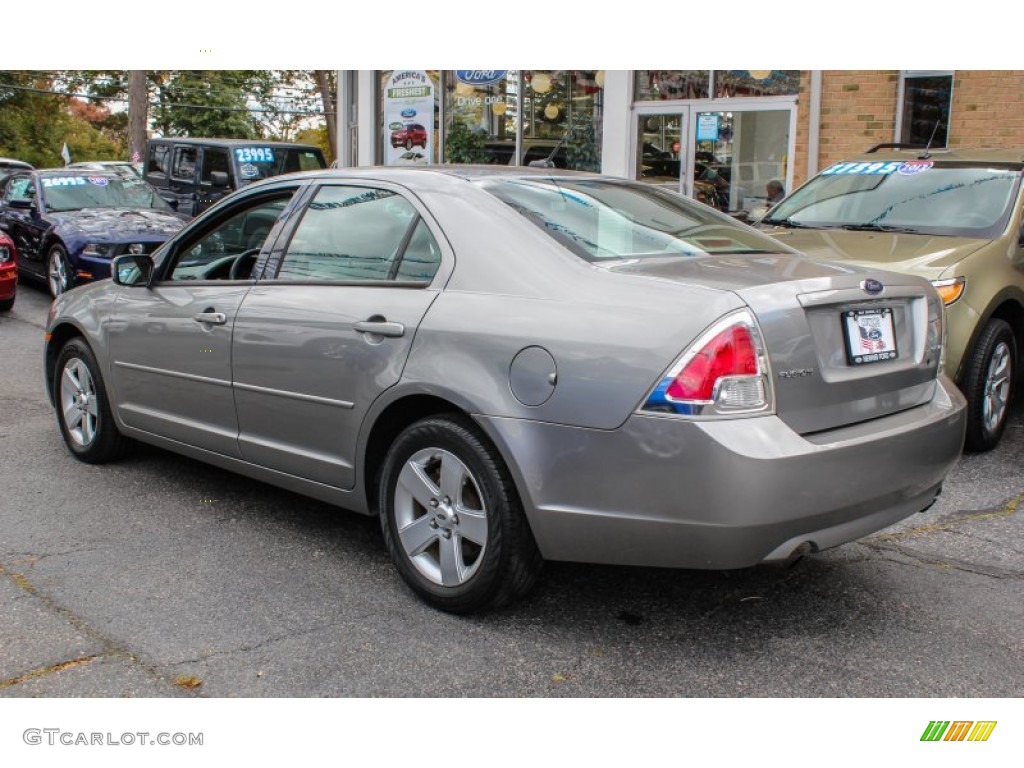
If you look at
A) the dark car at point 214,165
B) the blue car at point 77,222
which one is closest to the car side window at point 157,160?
the dark car at point 214,165

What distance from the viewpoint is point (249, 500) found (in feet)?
17.0

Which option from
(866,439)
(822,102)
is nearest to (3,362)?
(866,439)

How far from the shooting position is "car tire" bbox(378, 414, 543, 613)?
11.6 ft

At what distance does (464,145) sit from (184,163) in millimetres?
4443

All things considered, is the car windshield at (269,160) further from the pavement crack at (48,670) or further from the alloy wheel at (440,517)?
the pavement crack at (48,670)

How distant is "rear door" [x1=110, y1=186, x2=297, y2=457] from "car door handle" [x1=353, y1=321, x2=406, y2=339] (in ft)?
2.84

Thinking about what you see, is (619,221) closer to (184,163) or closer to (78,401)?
(78,401)

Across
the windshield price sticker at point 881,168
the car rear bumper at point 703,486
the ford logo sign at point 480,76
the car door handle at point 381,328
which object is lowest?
the car rear bumper at point 703,486

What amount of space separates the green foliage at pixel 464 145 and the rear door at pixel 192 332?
11.1 meters

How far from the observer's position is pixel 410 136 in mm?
16984

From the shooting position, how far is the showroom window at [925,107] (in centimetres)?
1116

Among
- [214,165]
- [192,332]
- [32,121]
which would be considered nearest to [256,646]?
[192,332]

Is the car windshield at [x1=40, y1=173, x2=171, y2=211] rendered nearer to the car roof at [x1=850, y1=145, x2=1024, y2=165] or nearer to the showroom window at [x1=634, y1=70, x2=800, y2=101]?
the showroom window at [x1=634, y1=70, x2=800, y2=101]

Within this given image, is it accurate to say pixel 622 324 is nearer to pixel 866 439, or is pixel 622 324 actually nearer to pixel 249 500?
pixel 866 439
